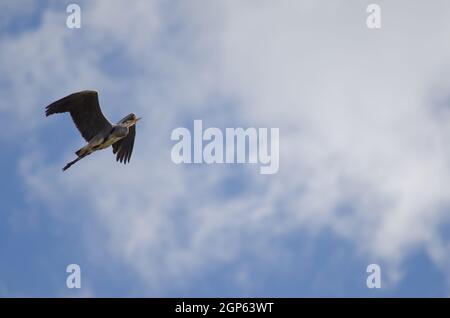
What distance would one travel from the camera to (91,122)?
3000 cm

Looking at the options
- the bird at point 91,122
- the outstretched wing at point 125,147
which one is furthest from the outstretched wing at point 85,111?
the outstretched wing at point 125,147

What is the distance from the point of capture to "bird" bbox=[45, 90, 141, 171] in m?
29.3

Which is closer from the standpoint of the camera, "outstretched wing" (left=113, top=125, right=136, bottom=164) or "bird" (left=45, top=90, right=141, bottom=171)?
"bird" (left=45, top=90, right=141, bottom=171)

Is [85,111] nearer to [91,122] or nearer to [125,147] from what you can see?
[91,122]

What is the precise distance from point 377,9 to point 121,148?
36.3 ft

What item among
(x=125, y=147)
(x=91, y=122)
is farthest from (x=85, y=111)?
(x=125, y=147)

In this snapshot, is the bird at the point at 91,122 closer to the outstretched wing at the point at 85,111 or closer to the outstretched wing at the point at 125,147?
the outstretched wing at the point at 85,111

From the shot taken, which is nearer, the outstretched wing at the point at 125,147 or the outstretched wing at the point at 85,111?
the outstretched wing at the point at 85,111

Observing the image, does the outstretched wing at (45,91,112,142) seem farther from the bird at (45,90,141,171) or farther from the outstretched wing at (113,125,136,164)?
the outstretched wing at (113,125,136,164)

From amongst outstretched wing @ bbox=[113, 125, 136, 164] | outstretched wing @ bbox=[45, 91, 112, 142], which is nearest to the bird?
outstretched wing @ bbox=[45, 91, 112, 142]

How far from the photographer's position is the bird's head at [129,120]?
98.9ft

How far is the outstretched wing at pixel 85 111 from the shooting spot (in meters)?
29.1
